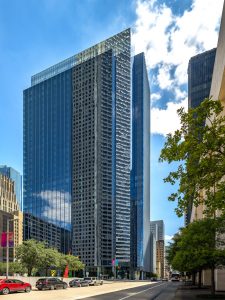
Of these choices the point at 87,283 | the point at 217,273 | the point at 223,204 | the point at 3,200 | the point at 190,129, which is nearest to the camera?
the point at 223,204

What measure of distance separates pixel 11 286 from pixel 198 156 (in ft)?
113

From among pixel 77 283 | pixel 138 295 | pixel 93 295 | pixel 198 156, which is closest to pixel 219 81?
pixel 198 156

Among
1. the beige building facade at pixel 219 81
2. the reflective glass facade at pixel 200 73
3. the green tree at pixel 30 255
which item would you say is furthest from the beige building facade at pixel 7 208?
the beige building facade at pixel 219 81

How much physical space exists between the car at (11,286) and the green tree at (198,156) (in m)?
31.1

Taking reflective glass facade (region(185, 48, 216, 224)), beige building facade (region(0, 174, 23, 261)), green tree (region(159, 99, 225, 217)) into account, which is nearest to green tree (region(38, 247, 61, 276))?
green tree (region(159, 99, 225, 217))

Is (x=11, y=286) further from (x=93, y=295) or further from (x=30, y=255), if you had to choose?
(x=30, y=255)

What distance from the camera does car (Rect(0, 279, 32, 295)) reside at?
134 feet

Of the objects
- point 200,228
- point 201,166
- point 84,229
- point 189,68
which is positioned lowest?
point 84,229

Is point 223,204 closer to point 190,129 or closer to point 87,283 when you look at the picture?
point 190,129

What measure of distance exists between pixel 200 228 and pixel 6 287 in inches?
835

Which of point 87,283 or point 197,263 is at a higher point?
point 197,263

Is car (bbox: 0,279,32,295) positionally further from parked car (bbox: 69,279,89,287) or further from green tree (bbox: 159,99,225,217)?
green tree (bbox: 159,99,225,217)

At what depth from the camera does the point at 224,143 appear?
1366 centimetres

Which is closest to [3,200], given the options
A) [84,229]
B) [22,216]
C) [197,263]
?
[22,216]
